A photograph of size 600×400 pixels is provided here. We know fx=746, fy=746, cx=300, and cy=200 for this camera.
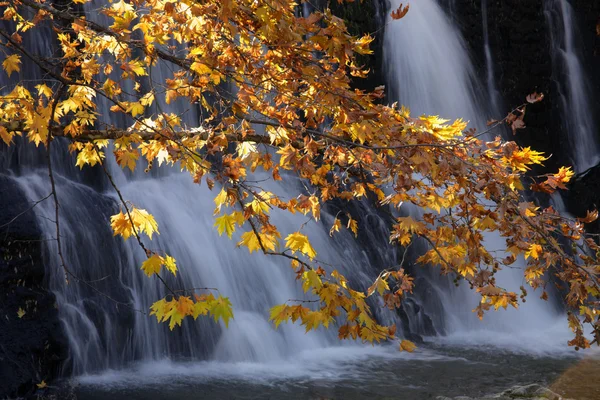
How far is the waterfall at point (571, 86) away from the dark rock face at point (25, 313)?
12251 millimetres

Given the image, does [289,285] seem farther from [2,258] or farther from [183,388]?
[2,258]

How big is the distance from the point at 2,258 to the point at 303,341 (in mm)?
3616

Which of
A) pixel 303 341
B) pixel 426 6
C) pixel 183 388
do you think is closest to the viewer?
pixel 183 388

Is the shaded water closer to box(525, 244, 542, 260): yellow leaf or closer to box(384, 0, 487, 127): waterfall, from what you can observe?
box(525, 244, 542, 260): yellow leaf

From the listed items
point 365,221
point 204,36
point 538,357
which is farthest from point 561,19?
point 204,36

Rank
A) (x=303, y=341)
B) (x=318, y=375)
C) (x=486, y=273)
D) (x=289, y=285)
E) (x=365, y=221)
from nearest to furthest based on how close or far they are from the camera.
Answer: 1. (x=486, y=273)
2. (x=318, y=375)
3. (x=303, y=341)
4. (x=289, y=285)
5. (x=365, y=221)

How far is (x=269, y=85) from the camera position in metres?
4.62

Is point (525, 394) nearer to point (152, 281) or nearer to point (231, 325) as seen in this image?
point (231, 325)

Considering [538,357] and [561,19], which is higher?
[561,19]

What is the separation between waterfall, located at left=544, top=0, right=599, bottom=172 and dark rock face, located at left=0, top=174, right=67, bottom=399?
12.3 m

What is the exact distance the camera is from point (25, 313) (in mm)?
7281

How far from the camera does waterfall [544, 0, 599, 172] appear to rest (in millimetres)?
16375

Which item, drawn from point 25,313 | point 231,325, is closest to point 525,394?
point 231,325

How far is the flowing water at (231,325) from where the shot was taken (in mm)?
7609
